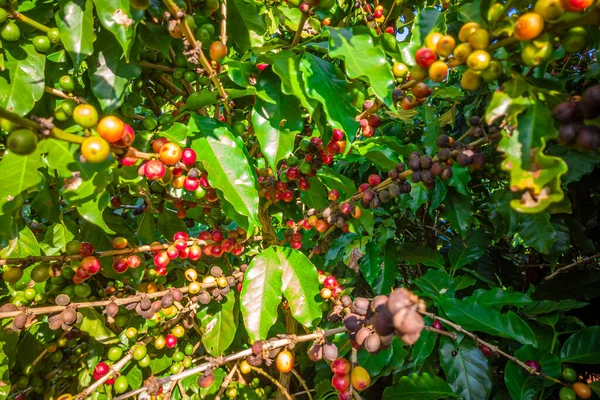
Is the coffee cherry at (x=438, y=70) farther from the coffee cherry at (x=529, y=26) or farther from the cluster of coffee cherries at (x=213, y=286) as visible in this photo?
the cluster of coffee cherries at (x=213, y=286)

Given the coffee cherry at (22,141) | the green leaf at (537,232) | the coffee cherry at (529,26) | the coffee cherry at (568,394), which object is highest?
the coffee cherry at (529,26)

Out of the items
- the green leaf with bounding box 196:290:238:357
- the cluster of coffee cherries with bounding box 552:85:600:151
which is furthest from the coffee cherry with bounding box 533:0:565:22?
the green leaf with bounding box 196:290:238:357

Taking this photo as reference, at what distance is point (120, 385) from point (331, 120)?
131cm

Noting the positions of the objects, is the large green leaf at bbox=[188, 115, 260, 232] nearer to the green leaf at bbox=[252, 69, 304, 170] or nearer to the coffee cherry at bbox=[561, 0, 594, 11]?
the green leaf at bbox=[252, 69, 304, 170]

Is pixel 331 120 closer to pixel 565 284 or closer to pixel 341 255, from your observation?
pixel 341 255

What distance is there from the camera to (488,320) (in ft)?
3.58

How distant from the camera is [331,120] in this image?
789 mm

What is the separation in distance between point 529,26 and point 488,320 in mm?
887

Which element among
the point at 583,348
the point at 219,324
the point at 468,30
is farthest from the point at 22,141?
the point at 583,348

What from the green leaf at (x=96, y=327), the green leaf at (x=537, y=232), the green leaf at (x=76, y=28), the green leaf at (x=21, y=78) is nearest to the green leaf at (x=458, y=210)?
the green leaf at (x=537, y=232)

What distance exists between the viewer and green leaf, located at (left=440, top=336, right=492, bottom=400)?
1118mm

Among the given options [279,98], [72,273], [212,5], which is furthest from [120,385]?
[212,5]

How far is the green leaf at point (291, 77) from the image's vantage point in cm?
81

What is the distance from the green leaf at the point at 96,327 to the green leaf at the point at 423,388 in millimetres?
1127
